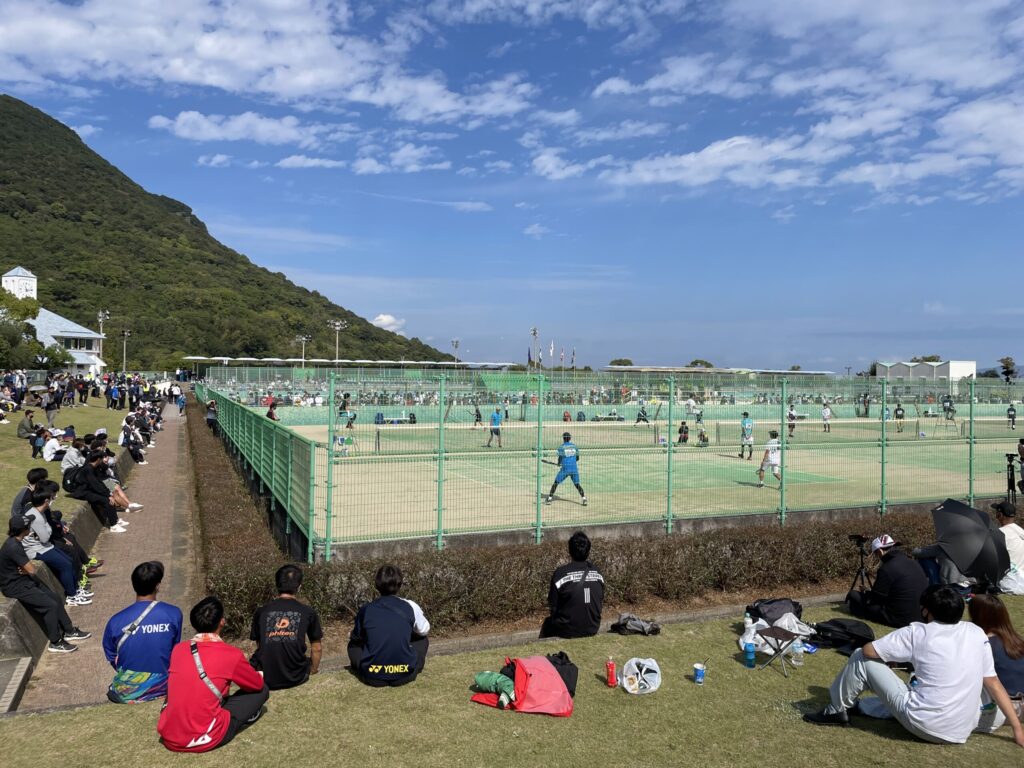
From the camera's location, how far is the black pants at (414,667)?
604 centimetres

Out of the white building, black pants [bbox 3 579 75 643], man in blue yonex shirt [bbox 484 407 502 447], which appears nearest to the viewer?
black pants [bbox 3 579 75 643]

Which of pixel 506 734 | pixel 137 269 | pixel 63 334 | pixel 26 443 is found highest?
pixel 137 269

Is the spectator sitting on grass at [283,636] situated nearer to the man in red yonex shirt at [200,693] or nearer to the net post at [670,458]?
the man in red yonex shirt at [200,693]

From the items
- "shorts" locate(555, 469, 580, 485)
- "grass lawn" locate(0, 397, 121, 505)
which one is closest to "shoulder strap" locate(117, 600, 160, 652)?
"shorts" locate(555, 469, 580, 485)

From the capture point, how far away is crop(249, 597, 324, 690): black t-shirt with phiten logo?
19.1ft

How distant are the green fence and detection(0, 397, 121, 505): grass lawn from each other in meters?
4.22

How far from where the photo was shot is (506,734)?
527 cm

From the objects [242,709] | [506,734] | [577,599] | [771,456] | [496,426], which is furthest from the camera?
[771,456]

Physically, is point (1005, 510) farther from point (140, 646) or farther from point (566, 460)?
point (140, 646)

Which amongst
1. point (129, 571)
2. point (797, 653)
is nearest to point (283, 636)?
point (797, 653)

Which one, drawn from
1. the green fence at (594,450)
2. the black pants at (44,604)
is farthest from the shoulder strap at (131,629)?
the green fence at (594,450)

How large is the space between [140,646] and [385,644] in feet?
5.80

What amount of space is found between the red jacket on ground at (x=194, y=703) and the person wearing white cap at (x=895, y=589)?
246 inches

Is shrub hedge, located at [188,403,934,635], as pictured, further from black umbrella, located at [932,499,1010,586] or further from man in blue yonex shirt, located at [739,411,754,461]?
man in blue yonex shirt, located at [739,411,754,461]
